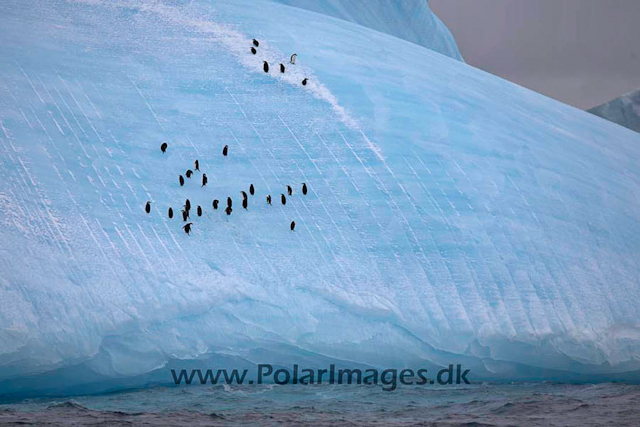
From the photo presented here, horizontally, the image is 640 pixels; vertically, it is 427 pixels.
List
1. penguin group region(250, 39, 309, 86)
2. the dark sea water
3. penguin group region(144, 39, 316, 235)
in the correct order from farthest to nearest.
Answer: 1. penguin group region(250, 39, 309, 86)
2. penguin group region(144, 39, 316, 235)
3. the dark sea water

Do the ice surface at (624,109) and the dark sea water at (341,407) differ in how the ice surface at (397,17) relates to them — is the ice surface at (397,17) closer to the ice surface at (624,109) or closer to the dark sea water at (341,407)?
the dark sea water at (341,407)

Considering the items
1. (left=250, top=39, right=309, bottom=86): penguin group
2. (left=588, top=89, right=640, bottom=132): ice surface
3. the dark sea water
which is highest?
(left=588, top=89, right=640, bottom=132): ice surface

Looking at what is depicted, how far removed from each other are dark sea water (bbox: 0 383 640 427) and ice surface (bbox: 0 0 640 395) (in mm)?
280

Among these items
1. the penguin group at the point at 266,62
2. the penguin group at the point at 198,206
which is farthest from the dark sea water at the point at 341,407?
the penguin group at the point at 266,62

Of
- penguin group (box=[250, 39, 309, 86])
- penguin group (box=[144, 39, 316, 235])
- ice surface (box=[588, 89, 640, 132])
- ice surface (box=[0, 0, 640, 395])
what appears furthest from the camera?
ice surface (box=[588, 89, 640, 132])

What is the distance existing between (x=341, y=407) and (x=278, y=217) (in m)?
1.89

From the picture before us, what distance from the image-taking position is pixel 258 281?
274 inches

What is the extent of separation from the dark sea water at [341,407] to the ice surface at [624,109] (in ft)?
48.6

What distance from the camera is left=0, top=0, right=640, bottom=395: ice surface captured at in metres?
6.79

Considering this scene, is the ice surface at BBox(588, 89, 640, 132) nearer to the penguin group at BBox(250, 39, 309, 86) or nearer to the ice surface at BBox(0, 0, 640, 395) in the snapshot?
the ice surface at BBox(0, 0, 640, 395)

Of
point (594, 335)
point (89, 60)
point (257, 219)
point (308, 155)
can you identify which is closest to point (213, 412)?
point (257, 219)

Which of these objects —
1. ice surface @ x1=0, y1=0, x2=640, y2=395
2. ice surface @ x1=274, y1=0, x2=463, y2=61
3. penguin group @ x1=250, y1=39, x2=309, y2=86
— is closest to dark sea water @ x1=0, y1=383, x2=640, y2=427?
ice surface @ x1=0, y1=0, x2=640, y2=395

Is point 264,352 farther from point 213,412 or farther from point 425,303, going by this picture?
point 425,303

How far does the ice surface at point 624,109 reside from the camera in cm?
2055
